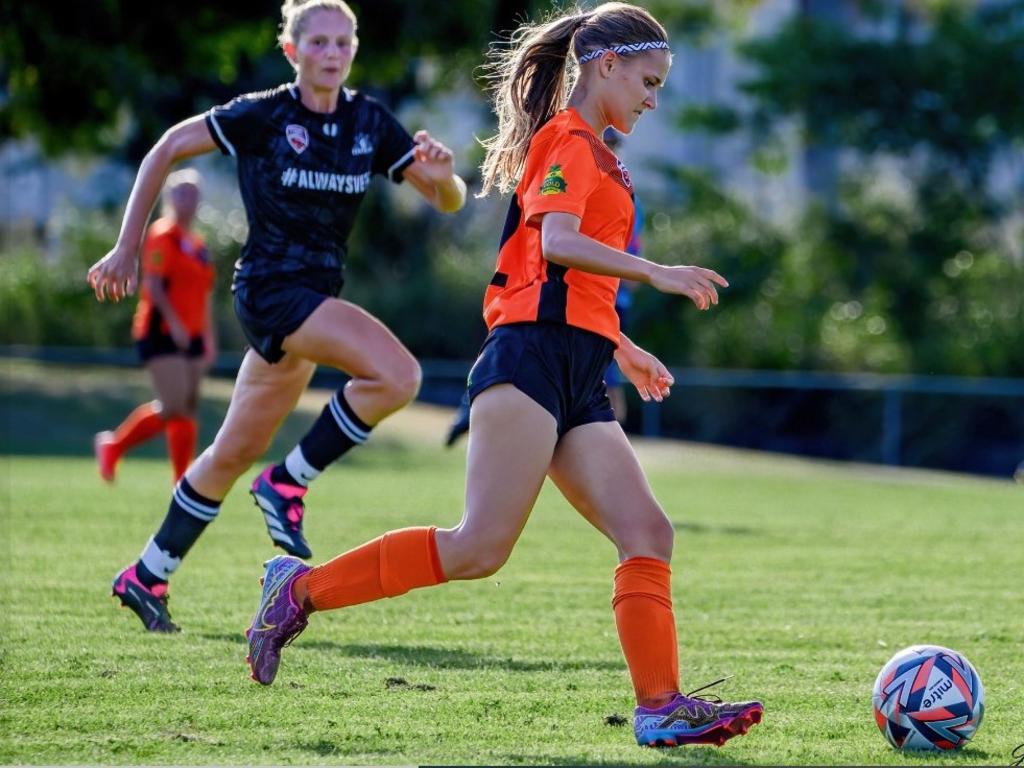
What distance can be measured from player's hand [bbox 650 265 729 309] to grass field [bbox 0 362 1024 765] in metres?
1.19

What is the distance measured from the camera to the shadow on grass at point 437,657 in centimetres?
557

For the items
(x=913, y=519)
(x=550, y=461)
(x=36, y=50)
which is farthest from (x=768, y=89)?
(x=550, y=461)

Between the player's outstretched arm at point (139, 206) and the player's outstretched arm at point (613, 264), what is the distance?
1.80 metres

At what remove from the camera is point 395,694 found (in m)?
5.02

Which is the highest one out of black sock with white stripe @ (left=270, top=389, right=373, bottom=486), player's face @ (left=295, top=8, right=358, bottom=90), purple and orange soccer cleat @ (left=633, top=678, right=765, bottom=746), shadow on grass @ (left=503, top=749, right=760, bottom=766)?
player's face @ (left=295, top=8, right=358, bottom=90)

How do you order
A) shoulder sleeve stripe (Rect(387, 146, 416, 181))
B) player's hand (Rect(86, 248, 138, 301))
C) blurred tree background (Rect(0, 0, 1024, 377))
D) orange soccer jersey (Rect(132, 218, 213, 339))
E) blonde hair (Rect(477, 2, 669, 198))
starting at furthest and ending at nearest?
blurred tree background (Rect(0, 0, 1024, 377)) → orange soccer jersey (Rect(132, 218, 213, 339)) → shoulder sleeve stripe (Rect(387, 146, 416, 181)) → player's hand (Rect(86, 248, 138, 301)) → blonde hair (Rect(477, 2, 669, 198))

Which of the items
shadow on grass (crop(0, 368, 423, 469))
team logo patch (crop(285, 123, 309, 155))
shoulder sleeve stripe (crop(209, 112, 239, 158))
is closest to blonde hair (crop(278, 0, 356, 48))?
team logo patch (crop(285, 123, 309, 155))

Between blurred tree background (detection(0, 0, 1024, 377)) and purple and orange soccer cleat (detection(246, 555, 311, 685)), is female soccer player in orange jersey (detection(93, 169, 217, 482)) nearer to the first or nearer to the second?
purple and orange soccer cleat (detection(246, 555, 311, 685))

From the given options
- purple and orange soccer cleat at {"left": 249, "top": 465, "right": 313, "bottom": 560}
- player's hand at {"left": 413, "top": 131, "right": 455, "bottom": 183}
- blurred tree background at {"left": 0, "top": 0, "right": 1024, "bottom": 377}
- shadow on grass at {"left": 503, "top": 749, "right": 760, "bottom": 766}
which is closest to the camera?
shadow on grass at {"left": 503, "top": 749, "right": 760, "bottom": 766}

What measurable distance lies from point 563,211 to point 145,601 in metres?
2.62

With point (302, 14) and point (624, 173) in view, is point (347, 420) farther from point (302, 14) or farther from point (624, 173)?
point (624, 173)

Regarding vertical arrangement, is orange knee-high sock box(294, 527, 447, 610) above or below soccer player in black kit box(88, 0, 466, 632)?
below

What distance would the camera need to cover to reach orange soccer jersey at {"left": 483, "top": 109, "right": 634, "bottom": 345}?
4434mm

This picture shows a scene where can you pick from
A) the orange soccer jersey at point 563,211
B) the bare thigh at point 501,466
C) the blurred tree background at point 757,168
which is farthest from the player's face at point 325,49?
the blurred tree background at point 757,168
